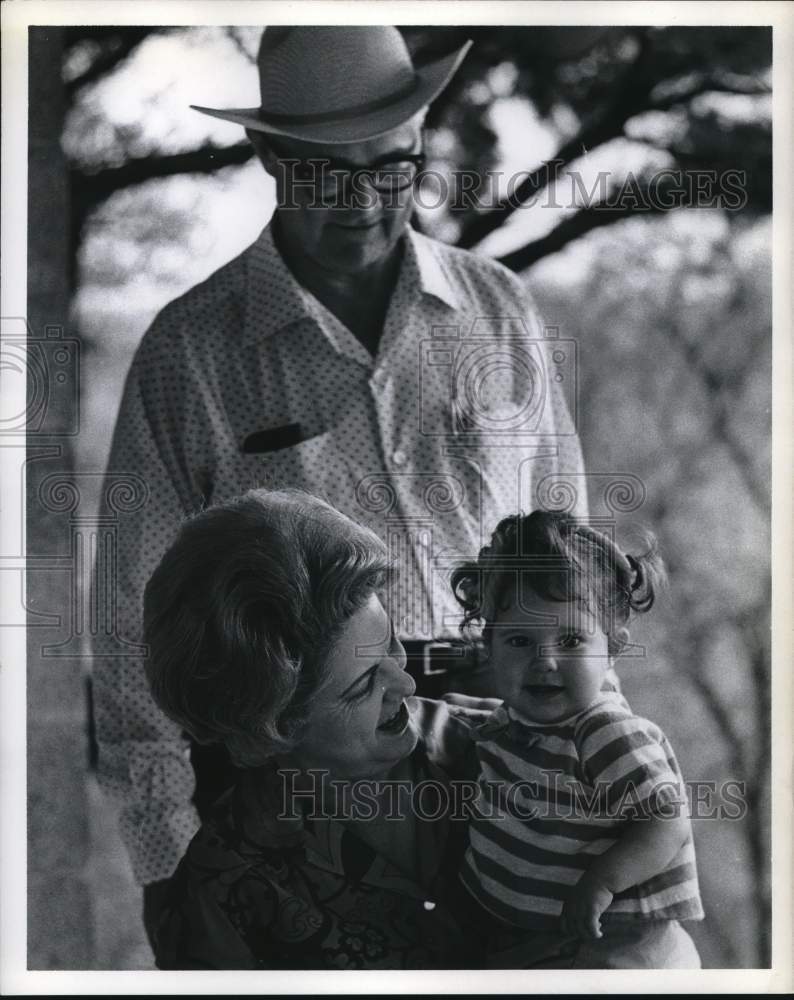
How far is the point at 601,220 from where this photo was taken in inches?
68.0

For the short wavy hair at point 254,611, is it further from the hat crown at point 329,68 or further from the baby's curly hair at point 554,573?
the hat crown at point 329,68

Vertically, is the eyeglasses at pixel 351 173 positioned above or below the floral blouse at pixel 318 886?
above

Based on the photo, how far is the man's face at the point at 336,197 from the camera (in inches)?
66.7

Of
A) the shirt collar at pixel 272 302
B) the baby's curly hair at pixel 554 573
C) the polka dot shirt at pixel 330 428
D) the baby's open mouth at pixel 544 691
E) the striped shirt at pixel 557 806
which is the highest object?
the shirt collar at pixel 272 302

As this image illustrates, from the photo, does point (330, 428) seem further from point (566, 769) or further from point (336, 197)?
point (566, 769)

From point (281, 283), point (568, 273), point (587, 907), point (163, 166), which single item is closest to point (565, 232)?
point (568, 273)

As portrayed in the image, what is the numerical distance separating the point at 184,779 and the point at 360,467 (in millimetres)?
546

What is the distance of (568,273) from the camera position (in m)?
1.72

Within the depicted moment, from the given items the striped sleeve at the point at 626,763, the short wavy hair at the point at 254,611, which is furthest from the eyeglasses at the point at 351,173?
the striped sleeve at the point at 626,763

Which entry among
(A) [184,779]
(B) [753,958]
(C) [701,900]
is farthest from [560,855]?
(A) [184,779]

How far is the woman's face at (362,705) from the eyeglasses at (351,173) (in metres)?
0.63

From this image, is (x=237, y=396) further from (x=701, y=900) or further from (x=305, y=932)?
(x=701, y=900)

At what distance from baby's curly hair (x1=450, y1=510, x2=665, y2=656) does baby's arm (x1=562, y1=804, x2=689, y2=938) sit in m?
0.27

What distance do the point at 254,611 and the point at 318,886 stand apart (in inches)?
17.0
